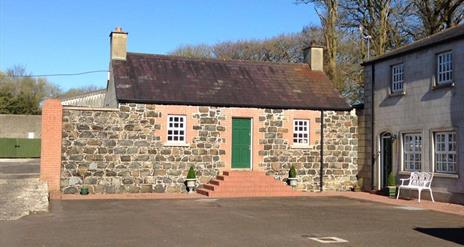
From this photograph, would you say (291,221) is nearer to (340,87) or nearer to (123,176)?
(123,176)

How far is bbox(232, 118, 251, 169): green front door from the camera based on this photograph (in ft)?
73.0

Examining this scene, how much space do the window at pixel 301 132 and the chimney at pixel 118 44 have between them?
7.39 metres

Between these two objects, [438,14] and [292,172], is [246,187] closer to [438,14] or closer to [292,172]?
[292,172]

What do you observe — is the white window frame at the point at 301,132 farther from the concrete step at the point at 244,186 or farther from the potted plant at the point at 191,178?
the potted plant at the point at 191,178

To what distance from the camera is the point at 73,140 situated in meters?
20.2

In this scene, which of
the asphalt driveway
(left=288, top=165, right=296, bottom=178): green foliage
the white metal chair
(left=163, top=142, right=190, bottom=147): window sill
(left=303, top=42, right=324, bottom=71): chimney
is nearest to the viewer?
the asphalt driveway

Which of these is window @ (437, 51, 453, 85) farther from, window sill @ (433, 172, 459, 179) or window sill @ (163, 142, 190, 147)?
window sill @ (163, 142, 190, 147)

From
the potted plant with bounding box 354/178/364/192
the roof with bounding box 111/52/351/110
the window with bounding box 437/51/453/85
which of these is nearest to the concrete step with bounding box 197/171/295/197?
the roof with bounding box 111/52/351/110

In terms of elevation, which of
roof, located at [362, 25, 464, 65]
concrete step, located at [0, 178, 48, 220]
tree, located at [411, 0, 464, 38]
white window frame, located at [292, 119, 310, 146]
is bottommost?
concrete step, located at [0, 178, 48, 220]

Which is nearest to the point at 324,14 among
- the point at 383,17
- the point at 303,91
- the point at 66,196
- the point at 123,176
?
the point at 383,17

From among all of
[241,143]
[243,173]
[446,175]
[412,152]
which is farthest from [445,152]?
[241,143]

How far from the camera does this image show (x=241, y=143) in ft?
73.3

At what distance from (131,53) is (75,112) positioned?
4120 mm

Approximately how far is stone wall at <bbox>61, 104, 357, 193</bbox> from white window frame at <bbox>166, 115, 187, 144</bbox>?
0.96 ft
